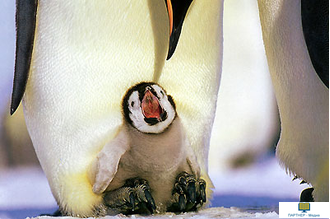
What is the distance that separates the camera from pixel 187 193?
1.41 meters

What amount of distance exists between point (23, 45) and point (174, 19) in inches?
14.3

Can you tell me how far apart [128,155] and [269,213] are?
0.36m

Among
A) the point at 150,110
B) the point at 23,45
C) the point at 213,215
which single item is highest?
the point at 23,45

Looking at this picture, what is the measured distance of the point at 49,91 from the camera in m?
1.45

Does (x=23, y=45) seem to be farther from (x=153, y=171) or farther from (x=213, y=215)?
(x=213, y=215)

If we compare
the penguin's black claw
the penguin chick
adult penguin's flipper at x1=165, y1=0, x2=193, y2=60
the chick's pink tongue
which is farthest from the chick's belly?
the penguin's black claw

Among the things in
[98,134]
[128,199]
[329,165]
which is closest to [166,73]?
[98,134]

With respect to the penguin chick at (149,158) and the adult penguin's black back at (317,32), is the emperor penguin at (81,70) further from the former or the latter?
→ the adult penguin's black back at (317,32)

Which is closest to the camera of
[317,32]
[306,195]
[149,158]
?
[317,32]

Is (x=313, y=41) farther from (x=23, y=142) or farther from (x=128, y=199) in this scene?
(x=23, y=142)

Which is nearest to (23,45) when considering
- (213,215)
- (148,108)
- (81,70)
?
(81,70)

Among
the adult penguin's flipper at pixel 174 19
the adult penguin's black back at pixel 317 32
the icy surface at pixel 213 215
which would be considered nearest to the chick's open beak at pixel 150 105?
the adult penguin's flipper at pixel 174 19

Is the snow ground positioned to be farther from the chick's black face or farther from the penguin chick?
the chick's black face

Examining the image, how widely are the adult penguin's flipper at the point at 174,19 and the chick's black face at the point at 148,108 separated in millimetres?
93
